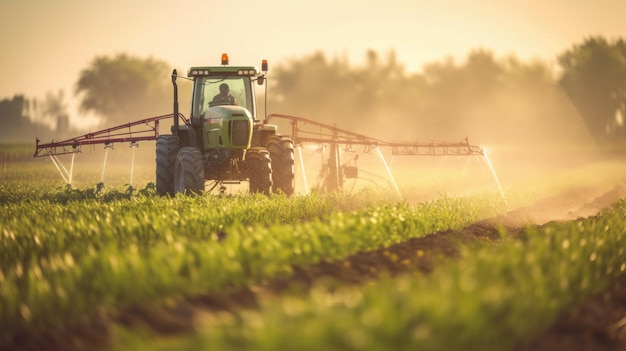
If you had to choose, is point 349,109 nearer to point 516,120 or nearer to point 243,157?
point 516,120

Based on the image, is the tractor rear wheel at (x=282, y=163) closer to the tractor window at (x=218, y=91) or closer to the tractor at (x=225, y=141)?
the tractor at (x=225, y=141)

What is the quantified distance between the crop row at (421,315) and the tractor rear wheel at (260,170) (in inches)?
347

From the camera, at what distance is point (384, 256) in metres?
8.55

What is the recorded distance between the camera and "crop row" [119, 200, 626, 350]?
13.3 ft

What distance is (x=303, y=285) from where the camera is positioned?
22.2 ft

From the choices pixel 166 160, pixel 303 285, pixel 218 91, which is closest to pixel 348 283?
pixel 303 285

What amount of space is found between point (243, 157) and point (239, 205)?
3341 millimetres

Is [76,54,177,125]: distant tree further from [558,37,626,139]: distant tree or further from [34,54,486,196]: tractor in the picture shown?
[34,54,486,196]: tractor

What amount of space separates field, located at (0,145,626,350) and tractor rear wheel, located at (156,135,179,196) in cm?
405

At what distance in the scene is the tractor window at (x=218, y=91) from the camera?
16031 mm

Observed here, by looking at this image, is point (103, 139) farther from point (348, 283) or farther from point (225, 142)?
point (348, 283)

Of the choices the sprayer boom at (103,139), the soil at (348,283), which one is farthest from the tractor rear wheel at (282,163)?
the soil at (348,283)

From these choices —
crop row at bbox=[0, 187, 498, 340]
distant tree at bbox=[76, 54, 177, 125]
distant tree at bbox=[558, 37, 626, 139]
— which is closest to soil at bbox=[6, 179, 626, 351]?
crop row at bbox=[0, 187, 498, 340]

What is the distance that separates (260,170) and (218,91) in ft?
6.38
